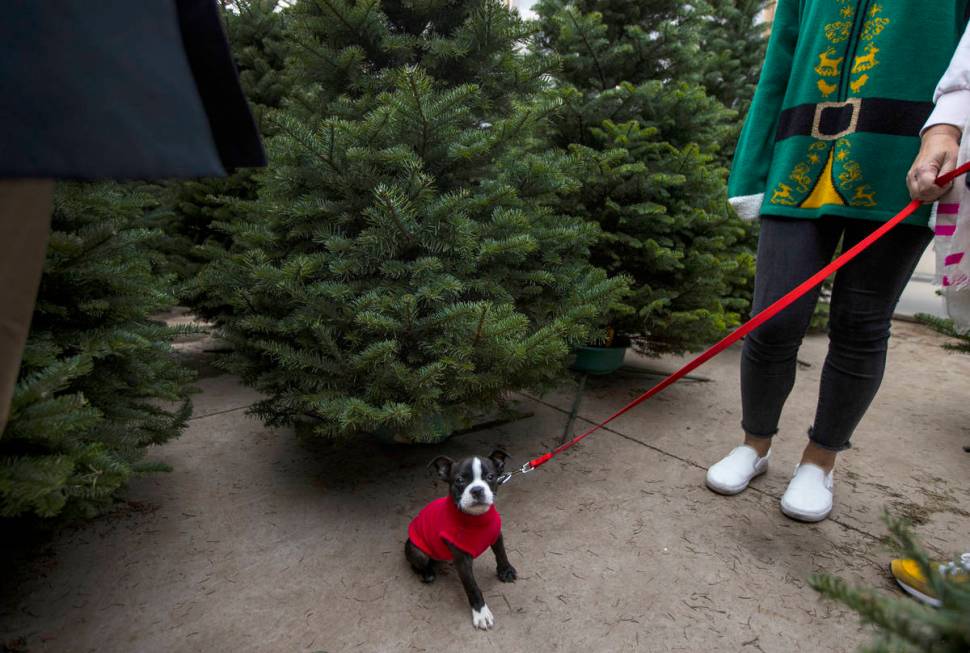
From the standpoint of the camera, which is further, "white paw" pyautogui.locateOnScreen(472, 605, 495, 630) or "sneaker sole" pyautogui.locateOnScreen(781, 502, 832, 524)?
"sneaker sole" pyautogui.locateOnScreen(781, 502, 832, 524)

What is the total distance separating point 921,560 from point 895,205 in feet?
5.58

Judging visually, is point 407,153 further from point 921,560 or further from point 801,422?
point 801,422

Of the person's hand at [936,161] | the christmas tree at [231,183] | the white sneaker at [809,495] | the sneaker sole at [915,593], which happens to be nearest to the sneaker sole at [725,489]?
the white sneaker at [809,495]

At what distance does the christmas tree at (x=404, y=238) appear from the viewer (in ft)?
6.46

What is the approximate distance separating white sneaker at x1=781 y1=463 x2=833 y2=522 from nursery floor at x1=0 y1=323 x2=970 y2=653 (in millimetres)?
53

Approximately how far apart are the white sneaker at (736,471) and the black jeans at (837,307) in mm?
270

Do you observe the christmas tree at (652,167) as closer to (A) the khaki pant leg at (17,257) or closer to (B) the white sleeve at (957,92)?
(B) the white sleeve at (957,92)

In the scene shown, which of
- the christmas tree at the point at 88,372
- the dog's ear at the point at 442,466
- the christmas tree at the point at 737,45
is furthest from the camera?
the christmas tree at the point at 737,45

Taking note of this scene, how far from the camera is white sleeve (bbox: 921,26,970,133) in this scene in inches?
59.9

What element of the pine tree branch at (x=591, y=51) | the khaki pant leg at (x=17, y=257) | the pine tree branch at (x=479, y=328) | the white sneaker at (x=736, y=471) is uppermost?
the pine tree branch at (x=591, y=51)

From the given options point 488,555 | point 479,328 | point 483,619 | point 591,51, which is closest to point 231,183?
point 479,328

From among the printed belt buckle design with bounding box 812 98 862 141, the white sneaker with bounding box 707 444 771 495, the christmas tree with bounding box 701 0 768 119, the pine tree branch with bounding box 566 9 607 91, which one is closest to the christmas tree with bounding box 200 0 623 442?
the white sneaker with bounding box 707 444 771 495

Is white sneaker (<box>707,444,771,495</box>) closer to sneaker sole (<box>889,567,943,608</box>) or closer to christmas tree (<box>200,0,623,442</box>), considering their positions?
sneaker sole (<box>889,567,943,608</box>)

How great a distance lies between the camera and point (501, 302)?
86.6 inches
